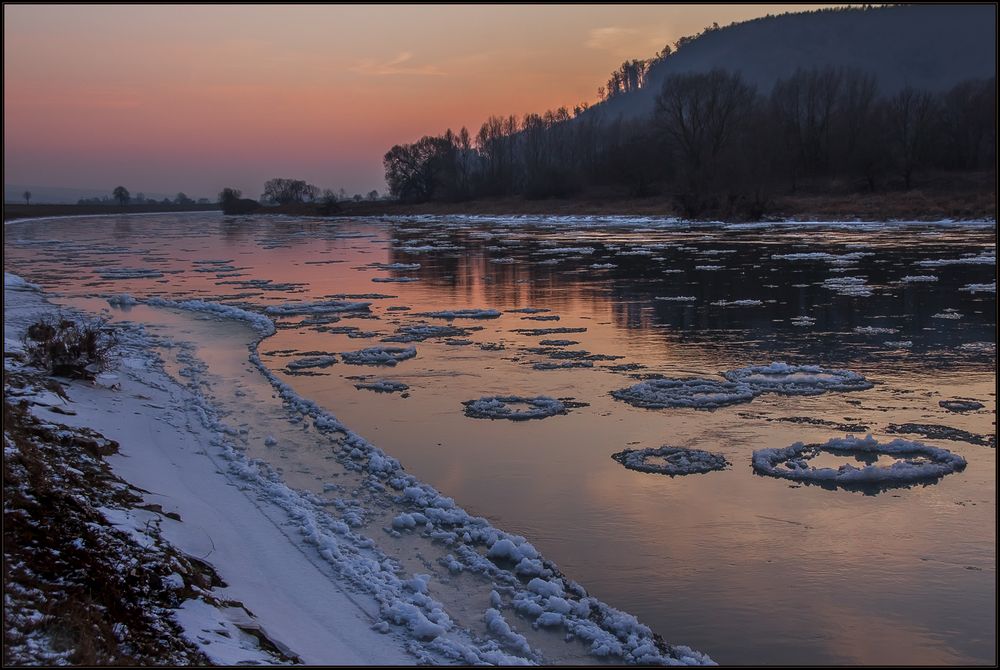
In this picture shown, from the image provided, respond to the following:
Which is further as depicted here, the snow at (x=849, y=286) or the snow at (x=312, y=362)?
the snow at (x=849, y=286)

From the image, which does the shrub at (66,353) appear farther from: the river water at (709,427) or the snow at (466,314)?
the snow at (466,314)

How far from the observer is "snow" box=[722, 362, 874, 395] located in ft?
32.6

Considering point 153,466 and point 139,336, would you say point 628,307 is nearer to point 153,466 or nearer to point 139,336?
point 139,336

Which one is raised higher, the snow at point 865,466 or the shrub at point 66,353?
the shrub at point 66,353

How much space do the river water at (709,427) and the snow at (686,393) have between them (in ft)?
0.69

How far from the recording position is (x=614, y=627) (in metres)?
4.79

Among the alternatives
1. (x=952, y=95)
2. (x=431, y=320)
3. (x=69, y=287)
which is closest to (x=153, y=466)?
(x=431, y=320)

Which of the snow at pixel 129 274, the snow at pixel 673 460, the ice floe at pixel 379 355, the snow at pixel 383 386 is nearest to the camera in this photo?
the snow at pixel 673 460

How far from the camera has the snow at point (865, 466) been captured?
6965mm

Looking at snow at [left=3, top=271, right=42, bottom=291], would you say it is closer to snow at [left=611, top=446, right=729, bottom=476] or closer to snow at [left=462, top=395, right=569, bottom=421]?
snow at [left=462, top=395, right=569, bottom=421]

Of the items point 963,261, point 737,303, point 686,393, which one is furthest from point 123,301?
point 963,261

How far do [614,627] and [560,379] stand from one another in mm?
6231

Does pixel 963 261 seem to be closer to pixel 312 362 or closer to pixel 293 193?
pixel 312 362

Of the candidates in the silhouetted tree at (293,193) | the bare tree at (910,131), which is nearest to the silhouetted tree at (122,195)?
the silhouetted tree at (293,193)
